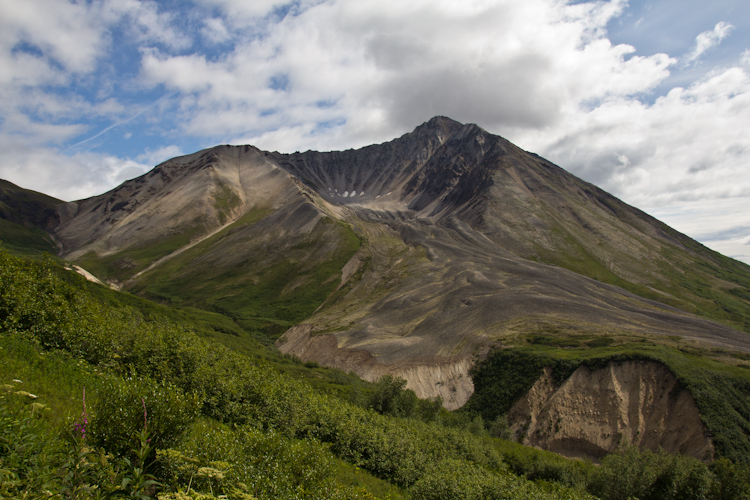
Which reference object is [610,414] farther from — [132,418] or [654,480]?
[132,418]

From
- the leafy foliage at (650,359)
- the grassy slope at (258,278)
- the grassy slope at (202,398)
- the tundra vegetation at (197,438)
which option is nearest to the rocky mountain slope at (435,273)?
the grassy slope at (258,278)

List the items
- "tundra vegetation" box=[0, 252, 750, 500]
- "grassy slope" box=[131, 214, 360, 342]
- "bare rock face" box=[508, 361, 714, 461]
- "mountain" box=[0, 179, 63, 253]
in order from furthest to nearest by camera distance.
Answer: "mountain" box=[0, 179, 63, 253], "grassy slope" box=[131, 214, 360, 342], "bare rock face" box=[508, 361, 714, 461], "tundra vegetation" box=[0, 252, 750, 500]

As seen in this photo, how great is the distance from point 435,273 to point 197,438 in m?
101

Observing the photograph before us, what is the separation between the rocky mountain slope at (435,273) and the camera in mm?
75625

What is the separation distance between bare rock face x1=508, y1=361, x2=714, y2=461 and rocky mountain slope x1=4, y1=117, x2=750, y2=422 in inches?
531

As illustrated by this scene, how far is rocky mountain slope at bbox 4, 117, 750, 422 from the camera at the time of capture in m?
75.6

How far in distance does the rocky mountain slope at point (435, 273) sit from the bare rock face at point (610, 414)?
531 inches

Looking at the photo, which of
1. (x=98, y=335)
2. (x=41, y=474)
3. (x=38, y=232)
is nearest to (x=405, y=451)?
(x=98, y=335)

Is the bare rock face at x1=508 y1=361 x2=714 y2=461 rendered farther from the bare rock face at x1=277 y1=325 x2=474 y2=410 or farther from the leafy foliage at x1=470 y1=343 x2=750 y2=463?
the bare rock face at x1=277 y1=325 x2=474 y2=410

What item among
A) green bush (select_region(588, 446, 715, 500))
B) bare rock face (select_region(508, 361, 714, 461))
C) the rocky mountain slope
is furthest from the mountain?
green bush (select_region(588, 446, 715, 500))

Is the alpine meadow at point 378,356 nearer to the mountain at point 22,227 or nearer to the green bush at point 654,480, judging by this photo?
the green bush at point 654,480

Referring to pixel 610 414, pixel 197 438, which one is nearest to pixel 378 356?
pixel 610 414

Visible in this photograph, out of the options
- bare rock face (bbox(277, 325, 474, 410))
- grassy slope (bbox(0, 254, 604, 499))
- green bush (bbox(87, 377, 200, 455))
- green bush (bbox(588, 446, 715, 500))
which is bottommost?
bare rock face (bbox(277, 325, 474, 410))

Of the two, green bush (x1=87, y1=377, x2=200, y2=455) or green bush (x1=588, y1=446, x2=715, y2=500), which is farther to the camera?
green bush (x1=588, y1=446, x2=715, y2=500)
